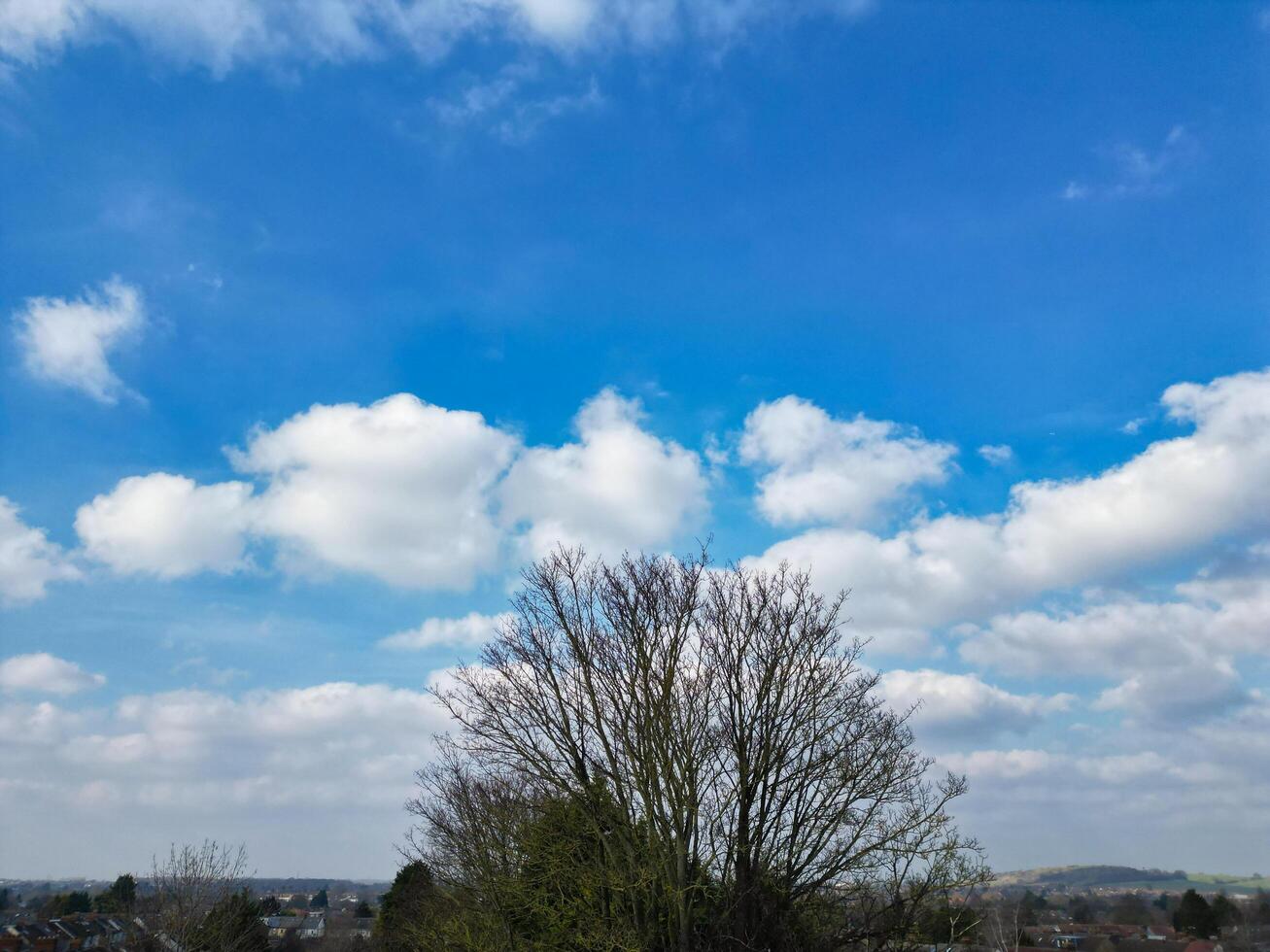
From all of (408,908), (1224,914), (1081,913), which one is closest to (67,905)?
(408,908)

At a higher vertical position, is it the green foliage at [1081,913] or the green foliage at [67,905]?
the green foliage at [67,905]

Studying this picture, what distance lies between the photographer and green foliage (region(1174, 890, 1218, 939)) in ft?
265

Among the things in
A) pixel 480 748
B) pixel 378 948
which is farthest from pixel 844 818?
pixel 378 948

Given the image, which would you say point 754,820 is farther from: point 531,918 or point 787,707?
point 531,918

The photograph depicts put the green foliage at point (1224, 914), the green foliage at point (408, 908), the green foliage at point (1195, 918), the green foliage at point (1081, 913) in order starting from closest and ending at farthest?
1. the green foliage at point (408, 908)
2. the green foliage at point (1195, 918)
3. the green foliage at point (1224, 914)
4. the green foliage at point (1081, 913)

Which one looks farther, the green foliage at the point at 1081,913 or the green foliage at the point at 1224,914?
the green foliage at the point at 1081,913

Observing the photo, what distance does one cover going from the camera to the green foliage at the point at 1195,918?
80.8m

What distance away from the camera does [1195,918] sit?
82062mm

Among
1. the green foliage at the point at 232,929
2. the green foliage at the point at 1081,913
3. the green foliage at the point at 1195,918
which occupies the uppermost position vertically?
the green foliage at the point at 232,929

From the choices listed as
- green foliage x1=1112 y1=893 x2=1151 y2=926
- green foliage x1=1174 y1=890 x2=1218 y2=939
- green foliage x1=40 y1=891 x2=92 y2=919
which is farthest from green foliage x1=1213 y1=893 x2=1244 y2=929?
green foliage x1=40 y1=891 x2=92 y2=919

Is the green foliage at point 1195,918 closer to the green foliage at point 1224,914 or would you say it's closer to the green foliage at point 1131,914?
the green foliage at point 1224,914

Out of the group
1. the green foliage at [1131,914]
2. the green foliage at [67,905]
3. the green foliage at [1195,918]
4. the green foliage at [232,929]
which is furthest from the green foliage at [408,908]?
the green foliage at [1131,914]

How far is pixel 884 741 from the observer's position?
1789 cm

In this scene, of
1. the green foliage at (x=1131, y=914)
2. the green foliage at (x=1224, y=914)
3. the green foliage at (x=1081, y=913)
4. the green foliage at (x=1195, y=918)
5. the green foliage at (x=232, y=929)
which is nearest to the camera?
the green foliage at (x=232, y=929)
